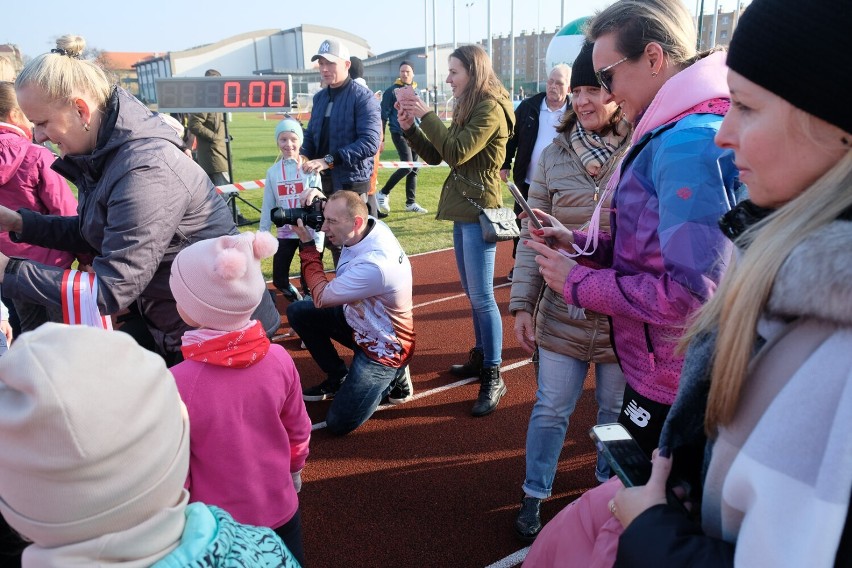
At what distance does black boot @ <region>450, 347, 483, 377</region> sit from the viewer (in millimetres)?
4601

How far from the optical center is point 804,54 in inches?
35.8

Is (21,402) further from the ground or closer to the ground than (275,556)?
further from the ground

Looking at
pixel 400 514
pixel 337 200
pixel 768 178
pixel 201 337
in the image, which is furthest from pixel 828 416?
pixel 337 200

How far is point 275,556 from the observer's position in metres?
1.37

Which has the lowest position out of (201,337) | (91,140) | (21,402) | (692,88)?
(201,337)

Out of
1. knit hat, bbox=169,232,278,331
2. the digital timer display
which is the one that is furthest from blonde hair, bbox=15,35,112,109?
the digital timer display

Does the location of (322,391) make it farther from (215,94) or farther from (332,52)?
(215,94)

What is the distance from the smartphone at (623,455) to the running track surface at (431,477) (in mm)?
1725

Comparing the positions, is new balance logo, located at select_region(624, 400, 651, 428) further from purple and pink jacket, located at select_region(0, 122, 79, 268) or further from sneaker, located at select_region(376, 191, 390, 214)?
sneaker, located at select_region(376, 191, 390, 214)

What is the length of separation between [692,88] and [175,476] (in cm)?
168

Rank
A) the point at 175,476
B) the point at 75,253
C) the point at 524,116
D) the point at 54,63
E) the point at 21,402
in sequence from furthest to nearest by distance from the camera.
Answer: the point at 524,116 < the point at 75,253 < the point at 54,63 < the point at 175,476 < the point at 21,402

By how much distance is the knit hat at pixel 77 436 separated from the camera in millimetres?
1007

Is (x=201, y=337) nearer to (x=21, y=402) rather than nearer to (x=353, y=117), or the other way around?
(x=21, y=402)

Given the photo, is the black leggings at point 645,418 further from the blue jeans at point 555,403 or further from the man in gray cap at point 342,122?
the man in gray cap at point 342,122
